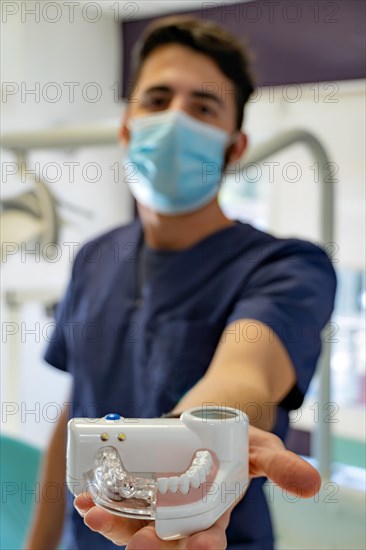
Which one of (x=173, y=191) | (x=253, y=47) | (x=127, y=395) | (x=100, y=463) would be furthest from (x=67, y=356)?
(x=253, y=47)

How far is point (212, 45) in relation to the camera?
0.96m

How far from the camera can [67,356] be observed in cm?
104

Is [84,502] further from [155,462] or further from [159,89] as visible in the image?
[159,89]

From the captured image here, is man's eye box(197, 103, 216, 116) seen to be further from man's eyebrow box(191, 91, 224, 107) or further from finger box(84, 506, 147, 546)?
finger box(84, 506, 147, 546)

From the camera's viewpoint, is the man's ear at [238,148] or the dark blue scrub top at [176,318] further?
the man's ear at [238,148]

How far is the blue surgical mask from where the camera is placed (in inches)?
38.8

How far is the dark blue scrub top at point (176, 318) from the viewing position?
0.79 meters

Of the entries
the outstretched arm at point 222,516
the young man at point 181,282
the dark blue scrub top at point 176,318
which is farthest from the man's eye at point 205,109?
the outstretched arm at point 222,516

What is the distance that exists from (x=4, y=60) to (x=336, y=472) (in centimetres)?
95

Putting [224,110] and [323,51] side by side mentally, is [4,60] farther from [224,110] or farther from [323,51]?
[323,51]

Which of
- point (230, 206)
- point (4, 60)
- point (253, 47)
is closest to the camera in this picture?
point (4, 60)

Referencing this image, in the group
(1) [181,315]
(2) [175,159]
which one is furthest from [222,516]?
(2) [175,159]

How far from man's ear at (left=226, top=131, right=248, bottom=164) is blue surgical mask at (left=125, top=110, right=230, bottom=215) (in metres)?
0.03

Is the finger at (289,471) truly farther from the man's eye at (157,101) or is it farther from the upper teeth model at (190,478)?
the man's eye at (157,101)
